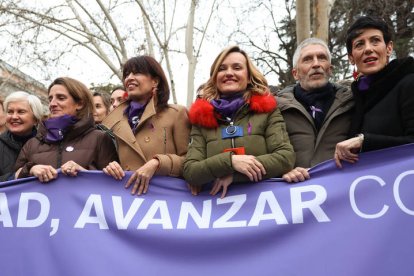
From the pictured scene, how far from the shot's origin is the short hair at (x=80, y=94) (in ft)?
11.1

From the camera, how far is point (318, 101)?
3.05m

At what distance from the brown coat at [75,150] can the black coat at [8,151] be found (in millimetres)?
303

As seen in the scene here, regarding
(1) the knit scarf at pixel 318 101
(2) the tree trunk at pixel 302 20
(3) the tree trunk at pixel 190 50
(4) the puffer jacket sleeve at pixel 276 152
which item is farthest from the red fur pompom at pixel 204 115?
(3) the tree trunk at pixel 190 50

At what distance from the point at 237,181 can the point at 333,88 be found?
3.28ft

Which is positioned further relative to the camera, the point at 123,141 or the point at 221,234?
the point at 123,141

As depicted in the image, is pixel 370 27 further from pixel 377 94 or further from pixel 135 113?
pixel 135 113

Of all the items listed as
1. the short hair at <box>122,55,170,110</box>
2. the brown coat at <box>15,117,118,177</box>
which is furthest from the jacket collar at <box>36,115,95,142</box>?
the short hair at <box>122,55,170,110</box>

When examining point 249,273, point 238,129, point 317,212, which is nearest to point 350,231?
point 317,212

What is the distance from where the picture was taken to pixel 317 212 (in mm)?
2590

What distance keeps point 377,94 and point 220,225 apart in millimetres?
1260

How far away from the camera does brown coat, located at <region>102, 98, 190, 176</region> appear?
307 centimetres

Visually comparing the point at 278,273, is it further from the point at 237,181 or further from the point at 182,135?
the point at 182,135

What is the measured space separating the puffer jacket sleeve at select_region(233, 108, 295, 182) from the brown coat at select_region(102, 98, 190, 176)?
0.55 meters

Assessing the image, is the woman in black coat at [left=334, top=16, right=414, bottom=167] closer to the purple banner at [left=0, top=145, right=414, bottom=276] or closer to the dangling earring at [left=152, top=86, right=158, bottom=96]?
the purple banner at [left=0, top=145, right=414, bottom=276]
